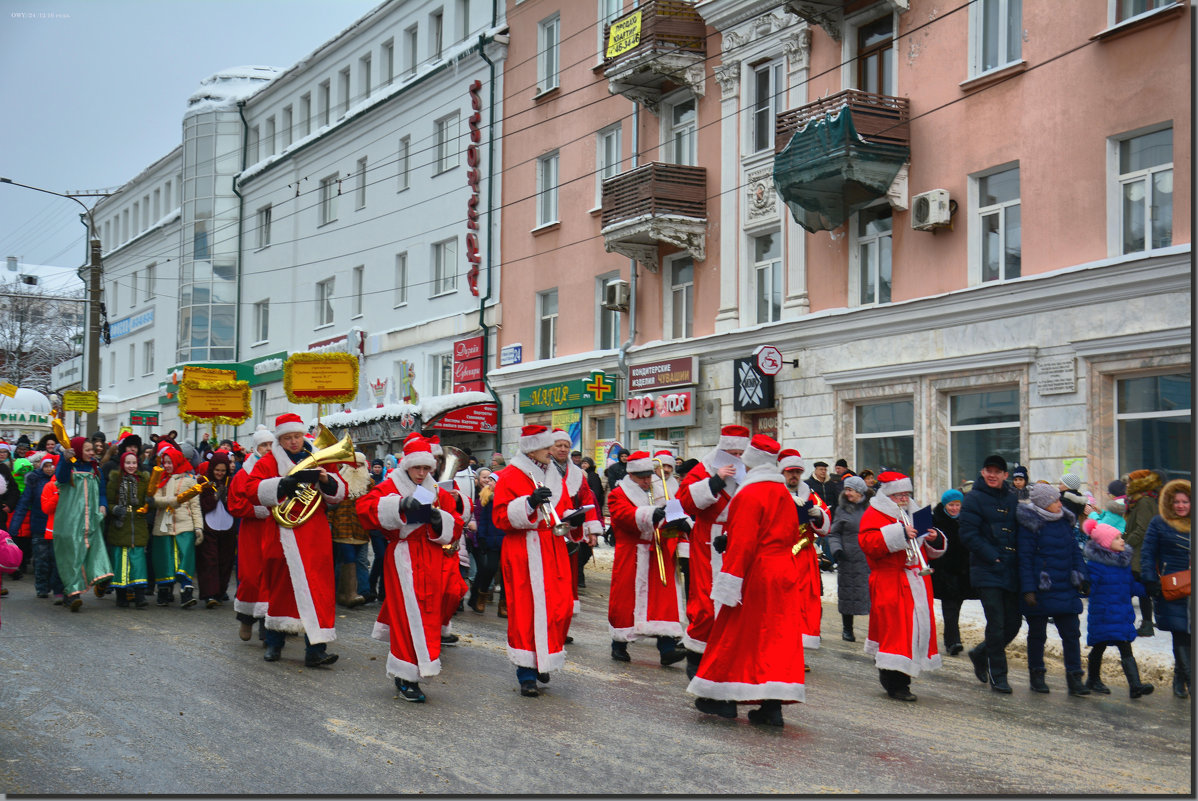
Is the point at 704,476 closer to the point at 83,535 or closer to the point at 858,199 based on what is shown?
the point at 83,535

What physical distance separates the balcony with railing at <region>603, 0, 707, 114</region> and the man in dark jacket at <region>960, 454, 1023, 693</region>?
15503mm

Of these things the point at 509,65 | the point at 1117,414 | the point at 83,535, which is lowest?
the point at 83,535

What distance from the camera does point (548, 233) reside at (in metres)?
29.7

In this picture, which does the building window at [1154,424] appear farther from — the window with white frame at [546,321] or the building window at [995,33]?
the window with white frame at [546,321]

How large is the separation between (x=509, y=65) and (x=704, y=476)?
22.7 meters

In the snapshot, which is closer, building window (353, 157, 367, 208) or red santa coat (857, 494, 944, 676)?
red santa coat (857, 494, 944, 676)

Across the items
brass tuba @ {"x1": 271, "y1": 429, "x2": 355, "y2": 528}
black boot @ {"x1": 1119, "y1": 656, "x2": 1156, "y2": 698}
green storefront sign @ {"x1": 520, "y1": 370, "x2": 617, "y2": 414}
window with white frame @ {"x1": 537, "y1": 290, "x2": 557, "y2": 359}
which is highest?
window with white frame @ {"x1": 537, "y1": 290, "x2": 557, "y2": 359}

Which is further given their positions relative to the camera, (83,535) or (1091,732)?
(83,535)

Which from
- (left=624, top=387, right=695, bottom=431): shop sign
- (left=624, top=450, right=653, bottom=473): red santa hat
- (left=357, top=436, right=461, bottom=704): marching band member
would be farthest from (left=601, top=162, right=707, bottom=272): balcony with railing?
(left=357, top=436, right=461, bottom=704): marching band member

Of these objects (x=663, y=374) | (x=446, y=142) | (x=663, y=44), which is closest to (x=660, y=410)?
(x=663, y=374)

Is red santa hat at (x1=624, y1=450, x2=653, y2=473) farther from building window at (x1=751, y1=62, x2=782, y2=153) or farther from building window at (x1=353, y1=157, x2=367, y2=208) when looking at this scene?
building window at (x1=353, y1=157, x2=367, y2=208)

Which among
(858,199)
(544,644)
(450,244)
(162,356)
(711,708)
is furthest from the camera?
(162,356)

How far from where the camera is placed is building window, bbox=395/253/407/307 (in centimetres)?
3512

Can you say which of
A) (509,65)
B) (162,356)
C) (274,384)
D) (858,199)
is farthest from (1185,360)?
(162,356)
